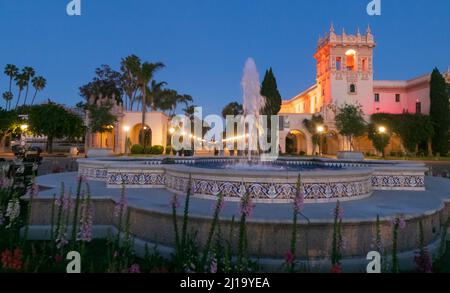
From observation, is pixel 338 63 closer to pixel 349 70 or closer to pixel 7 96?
pixel 349 70

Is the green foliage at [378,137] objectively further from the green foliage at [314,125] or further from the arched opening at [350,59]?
the arched opening at [350,59]

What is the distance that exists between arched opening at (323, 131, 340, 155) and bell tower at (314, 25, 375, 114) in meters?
3.78

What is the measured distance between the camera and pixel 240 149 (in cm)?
3244

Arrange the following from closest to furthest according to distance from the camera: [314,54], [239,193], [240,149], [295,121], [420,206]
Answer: [420,206]
[239,193]
[240,149]
[295,121]
[314,54]

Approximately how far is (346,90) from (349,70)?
2422mm

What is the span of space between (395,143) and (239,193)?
3608 centimetres

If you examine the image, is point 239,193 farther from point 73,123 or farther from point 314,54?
point 314,54

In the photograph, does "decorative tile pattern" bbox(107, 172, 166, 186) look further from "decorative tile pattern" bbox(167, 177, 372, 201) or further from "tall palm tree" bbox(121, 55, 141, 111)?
"tall palm tree" bbox(121, 55, 141, 111)

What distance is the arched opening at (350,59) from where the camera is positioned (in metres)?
36.8

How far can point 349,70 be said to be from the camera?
3653 cm

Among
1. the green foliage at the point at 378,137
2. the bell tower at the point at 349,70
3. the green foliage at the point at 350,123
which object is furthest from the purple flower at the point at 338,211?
the bell tower at the point at 349,70

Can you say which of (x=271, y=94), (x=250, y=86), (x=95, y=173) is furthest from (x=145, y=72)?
(x=95, y=173)
